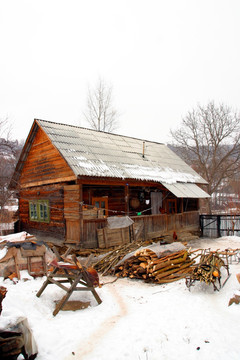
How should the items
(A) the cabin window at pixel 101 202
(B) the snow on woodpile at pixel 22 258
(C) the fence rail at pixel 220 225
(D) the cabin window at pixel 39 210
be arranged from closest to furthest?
1. (B) the snow on woodpile at pixel 22 258
2. (A) the cabin window at pixel 101 202
3. (D) the cabin window at pixel 39 210
4. (C) the fence rail at pixel 220 225

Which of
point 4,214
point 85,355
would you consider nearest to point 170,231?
point 85,355

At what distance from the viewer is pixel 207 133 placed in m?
30.9

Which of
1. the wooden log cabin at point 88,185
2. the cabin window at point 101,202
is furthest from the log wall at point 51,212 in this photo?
the cabin window at point 101,202

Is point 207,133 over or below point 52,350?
over

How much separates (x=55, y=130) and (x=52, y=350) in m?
11.6

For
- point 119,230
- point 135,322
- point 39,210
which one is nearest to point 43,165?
point 39,210

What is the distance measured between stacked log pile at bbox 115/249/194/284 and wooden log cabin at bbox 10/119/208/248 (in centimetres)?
277

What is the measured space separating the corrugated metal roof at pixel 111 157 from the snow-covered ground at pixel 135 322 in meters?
5.66

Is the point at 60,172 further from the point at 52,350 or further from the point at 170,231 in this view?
the point at 52,350

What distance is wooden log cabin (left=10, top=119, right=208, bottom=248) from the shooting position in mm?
12070

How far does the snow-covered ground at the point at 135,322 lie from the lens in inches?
189

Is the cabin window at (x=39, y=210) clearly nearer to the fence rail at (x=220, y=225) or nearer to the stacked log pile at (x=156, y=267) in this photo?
the stacked log pile at (x=156, y=267)

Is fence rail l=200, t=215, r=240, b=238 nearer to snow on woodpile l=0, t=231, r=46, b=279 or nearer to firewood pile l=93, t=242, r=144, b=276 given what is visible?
firewood pile l=93, t=242, r=144, b=276

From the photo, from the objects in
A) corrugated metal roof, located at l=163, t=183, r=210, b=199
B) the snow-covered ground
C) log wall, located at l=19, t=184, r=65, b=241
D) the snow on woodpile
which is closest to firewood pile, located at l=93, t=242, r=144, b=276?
the snow-covered ground
